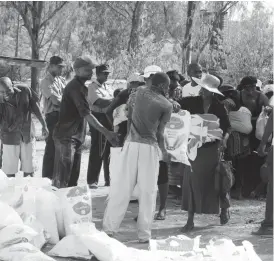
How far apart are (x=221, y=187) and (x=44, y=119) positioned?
2.67 m

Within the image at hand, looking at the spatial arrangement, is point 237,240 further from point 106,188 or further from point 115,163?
point 106,188

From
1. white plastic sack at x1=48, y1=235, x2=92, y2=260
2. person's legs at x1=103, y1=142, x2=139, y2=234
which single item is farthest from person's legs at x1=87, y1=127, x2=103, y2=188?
white plastic sack at x1=48, y1=235, x2=92, y2=260

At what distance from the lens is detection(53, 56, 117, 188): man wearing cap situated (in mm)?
6691

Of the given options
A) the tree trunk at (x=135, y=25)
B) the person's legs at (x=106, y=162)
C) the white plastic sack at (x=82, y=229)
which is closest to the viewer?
the white plastic sack at (x=82, y=229)

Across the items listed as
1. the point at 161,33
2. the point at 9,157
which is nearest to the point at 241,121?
the point at 9,157

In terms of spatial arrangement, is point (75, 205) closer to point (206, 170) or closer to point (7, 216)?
point (7, 216)

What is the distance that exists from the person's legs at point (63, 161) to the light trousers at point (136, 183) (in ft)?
3.39

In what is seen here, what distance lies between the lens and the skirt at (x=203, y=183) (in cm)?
670

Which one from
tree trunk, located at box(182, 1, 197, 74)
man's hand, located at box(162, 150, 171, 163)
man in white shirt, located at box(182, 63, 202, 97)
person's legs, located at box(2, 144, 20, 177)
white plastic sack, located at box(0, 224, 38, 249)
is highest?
tree trunk, located at box(182, 1, 197, 74)

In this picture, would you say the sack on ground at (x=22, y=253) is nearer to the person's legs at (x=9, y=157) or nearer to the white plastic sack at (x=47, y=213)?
the white plastic sack at (x=47, y=213)

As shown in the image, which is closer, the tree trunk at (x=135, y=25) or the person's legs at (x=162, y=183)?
the person's legs at (x=162, y=183)

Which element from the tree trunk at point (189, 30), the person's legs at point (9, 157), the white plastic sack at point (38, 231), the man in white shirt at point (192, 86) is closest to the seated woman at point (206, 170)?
the man in white shirt at point (192, 86)

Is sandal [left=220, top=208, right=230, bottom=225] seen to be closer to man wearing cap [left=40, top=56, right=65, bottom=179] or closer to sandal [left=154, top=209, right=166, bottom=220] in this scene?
sandal [left=154, top=209, right=166, bottom=220]

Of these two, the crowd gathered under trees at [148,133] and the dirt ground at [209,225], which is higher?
the crowd gathered under trees at [148,133]
